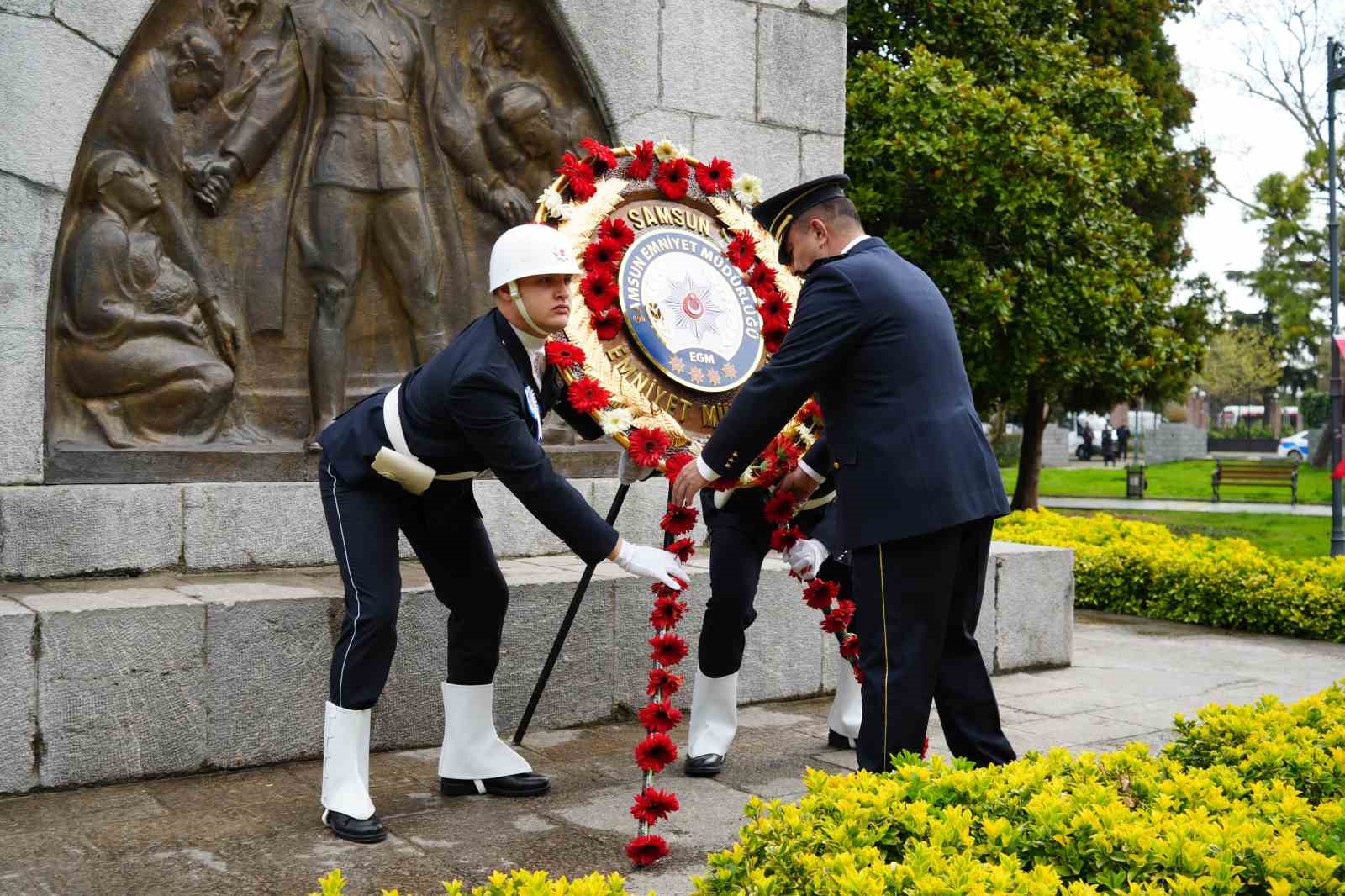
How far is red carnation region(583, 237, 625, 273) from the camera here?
438 cm

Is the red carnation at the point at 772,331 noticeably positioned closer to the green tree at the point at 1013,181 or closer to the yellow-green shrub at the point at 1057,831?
the yellow-green shrub at the point at 1057,831

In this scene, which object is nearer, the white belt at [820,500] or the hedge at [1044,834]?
the hedge at [1044,834]

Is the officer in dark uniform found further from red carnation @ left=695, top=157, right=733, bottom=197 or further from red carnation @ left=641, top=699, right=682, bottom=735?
red carnation @ left=695, top=157, right=733, bottom=197

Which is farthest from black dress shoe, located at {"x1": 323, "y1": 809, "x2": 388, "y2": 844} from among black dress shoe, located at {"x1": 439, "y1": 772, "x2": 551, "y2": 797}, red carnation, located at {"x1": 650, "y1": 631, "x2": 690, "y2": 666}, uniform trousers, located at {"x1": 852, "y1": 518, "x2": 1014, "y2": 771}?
uniform trousers, located at {"x1": 852, "y1": 518, "x2": 1014, "y2": 771}

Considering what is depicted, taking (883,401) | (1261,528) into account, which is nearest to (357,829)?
(883,401)

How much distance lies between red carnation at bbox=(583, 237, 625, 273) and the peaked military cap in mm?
541

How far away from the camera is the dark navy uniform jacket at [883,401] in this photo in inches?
152

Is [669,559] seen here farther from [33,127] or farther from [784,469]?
[33,127]

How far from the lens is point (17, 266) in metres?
5.25

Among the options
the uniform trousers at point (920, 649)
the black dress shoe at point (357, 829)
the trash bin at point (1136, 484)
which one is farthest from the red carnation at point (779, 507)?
the trash bin at point (1136, 484)

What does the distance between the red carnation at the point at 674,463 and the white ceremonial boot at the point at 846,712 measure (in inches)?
57.0

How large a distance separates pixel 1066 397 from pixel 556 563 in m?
16.3

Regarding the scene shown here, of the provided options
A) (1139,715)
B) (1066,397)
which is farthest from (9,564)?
(1066,397)

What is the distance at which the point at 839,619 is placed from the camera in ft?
15.9
